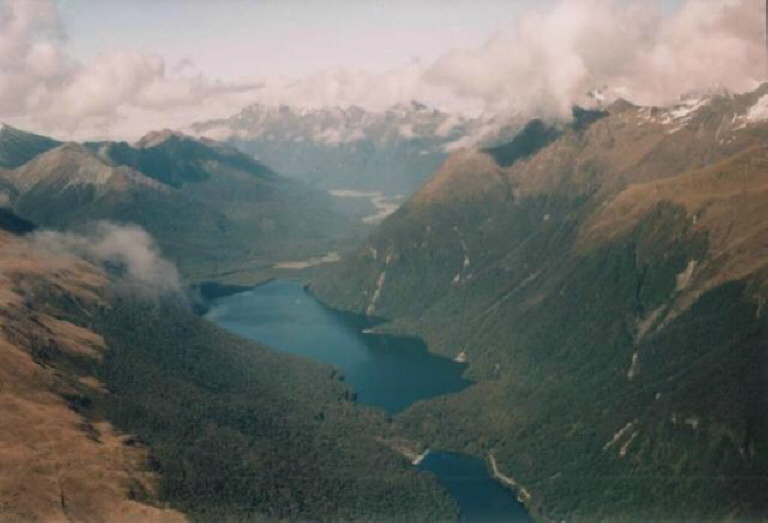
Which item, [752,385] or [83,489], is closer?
[83,489]

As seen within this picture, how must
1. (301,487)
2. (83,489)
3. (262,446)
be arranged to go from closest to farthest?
(83,489), (301,487), (262,446)

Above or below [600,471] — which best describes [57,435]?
above

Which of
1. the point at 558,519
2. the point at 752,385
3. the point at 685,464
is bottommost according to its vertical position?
the point at 558,519

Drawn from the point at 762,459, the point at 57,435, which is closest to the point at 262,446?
the point at 57,435

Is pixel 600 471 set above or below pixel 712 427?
below

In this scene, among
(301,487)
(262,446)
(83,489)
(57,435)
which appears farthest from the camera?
(262,446)

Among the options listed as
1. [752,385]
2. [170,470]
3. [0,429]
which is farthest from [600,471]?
[0,429]

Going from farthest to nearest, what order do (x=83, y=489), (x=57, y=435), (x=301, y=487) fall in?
(x=301, y=487)
(x=57, y=435)
(x=83, y=489)

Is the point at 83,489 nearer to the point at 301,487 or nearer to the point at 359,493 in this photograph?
the point at 301,487

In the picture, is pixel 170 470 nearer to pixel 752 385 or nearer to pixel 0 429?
pixel 0 429
